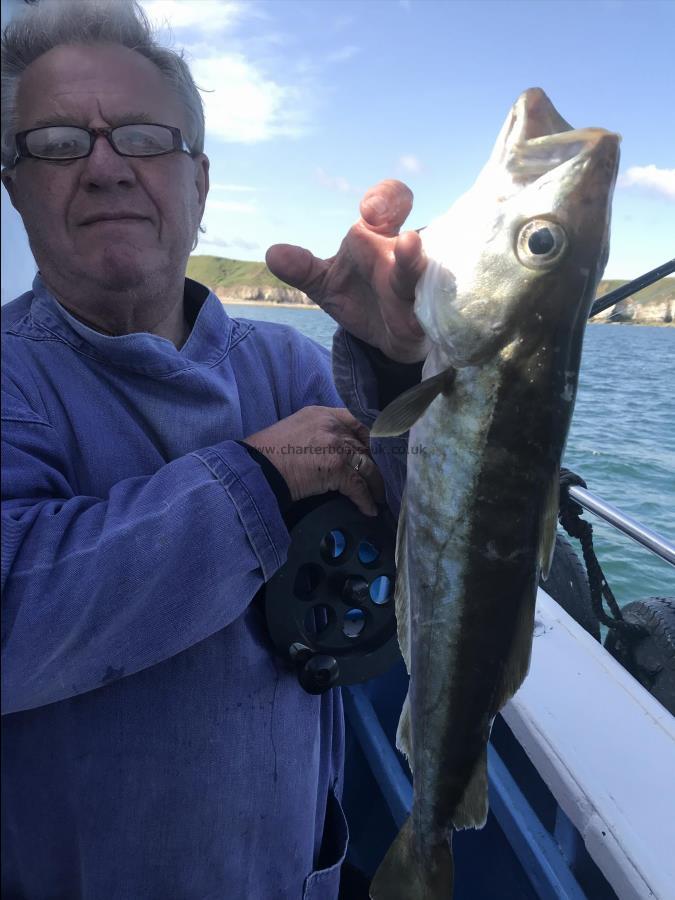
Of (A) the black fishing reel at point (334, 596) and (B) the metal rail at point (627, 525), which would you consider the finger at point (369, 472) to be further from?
(B) the metal rail at point (627, 525)

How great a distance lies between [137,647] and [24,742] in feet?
1.48

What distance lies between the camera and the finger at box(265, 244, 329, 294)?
1724mm

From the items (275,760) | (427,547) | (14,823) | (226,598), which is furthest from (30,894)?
(427,547)

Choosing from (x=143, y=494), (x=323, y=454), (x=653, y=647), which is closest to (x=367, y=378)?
(x=323, y=454)

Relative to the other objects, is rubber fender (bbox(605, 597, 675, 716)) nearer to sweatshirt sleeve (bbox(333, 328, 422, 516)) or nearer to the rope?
the rope

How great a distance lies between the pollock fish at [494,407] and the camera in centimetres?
145

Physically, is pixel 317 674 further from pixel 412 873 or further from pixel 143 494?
pixel 143 494

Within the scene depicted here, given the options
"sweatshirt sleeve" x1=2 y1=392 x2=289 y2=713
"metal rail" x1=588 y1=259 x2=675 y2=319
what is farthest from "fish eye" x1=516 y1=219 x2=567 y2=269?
"metal rail" x1=588 y1=259 x2=675 y2=319

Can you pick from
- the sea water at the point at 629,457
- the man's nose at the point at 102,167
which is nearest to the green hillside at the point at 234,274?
the sea water at the point at 629,457

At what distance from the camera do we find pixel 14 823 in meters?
1.56

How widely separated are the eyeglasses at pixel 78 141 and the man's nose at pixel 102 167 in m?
0.01

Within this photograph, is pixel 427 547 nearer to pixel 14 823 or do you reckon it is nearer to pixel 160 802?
pixel 160 802

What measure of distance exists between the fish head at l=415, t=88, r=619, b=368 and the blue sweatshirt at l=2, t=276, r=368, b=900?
1.44ft

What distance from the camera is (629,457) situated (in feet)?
34.6
